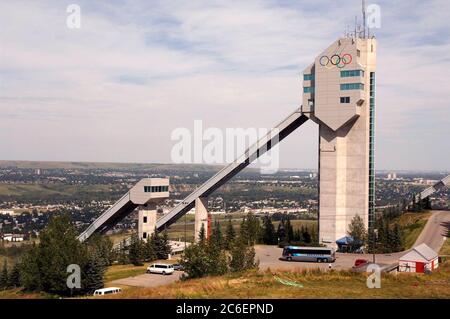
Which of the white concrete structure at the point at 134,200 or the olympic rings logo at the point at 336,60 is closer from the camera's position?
the olympic rings logo at the point at 336,60

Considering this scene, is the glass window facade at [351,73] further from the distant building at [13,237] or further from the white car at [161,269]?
the distant building at [13,237]

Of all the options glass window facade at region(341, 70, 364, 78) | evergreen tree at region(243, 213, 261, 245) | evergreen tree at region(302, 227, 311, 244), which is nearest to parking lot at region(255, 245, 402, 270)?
evergreen tree at region(243, 213, 261, 245)

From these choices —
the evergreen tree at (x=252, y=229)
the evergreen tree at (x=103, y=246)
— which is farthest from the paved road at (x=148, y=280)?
the evergreen tree at (x=252, y=229)

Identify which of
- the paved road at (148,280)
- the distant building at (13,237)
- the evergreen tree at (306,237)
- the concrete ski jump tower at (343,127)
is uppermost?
the concrete ski jump tower at (343,127)

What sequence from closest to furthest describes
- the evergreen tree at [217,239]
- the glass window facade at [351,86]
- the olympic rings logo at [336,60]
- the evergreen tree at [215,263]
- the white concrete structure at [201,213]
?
the evergreen tree at [215,263], the evergreen tree at [217,239], the glass window facade at [351,86], the olympic rings logo at [336,60], the white concrete structure at [201,213]

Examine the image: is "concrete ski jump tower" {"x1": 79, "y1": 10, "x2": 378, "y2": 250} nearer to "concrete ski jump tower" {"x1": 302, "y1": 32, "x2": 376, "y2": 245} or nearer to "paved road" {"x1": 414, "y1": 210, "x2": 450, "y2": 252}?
"concrete ski jump tower" {"x1": 302, "y1": 32, "x2": 376, "y2": 245}

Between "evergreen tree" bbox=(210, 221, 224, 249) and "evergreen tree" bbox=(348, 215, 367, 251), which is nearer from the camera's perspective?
"evergreen tree" bbox=(210, 221, 224, 249)
